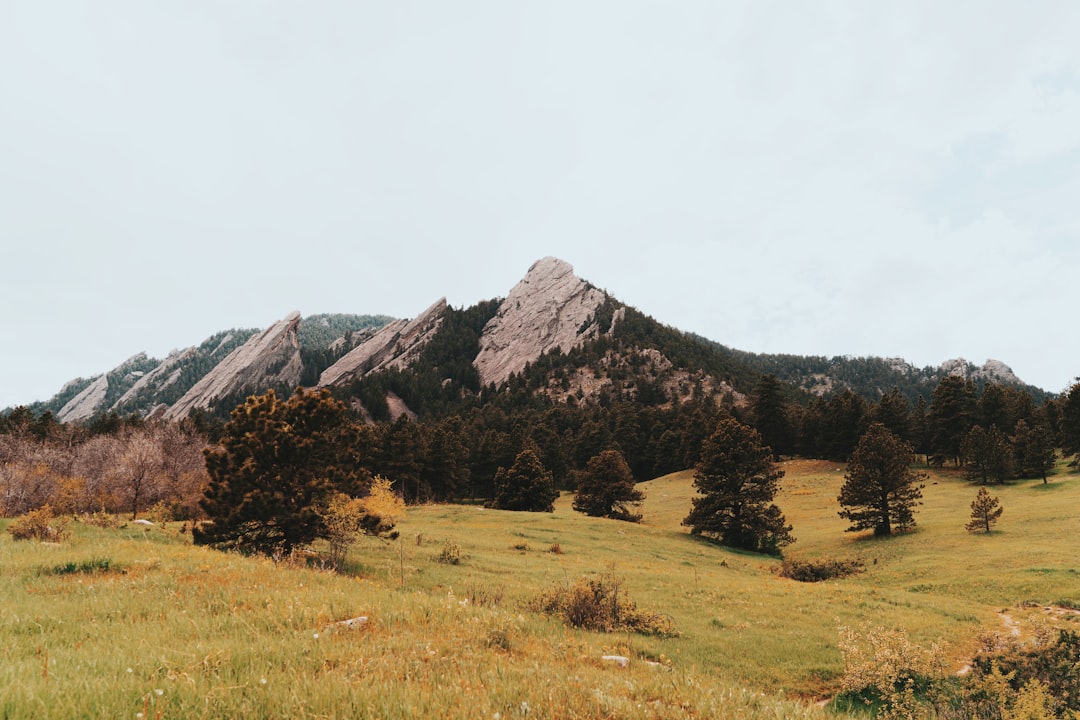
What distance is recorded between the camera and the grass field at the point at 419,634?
181 inches

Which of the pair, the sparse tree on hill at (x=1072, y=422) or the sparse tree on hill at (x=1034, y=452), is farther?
the sparse tree on hill at (x=1072, y=422)

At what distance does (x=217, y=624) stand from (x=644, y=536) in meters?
42.2

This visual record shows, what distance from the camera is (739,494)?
46.8 m

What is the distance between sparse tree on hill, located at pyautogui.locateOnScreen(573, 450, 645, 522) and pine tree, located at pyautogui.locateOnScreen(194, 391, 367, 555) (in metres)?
40.2

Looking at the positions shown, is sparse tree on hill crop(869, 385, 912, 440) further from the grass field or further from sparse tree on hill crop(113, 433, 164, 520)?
sparse tree on hill crop(113, 433, 164, 520)

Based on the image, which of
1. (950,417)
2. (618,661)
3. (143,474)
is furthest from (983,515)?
(143,474)

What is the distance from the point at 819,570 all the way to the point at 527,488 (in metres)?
38.0

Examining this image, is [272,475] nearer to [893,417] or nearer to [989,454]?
[989,454]

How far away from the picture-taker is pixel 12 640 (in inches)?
230

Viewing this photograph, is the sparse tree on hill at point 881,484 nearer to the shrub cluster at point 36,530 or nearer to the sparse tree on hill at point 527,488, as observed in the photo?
the sparse tree on hill at point 527,488

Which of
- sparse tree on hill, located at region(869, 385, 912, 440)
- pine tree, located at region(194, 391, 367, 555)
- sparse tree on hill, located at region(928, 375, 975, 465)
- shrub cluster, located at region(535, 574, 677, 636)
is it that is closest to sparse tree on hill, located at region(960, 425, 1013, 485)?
sparse tree on hill, located at region(928, 375, 975, 465)

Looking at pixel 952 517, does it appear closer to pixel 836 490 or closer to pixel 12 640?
Answer: pixel 836 490

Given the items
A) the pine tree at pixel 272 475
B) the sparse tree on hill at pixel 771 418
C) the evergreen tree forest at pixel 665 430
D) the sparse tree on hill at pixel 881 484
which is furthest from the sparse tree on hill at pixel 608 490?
the sparse tree on hill at pixel 771 418

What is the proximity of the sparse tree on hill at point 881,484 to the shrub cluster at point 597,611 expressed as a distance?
35.7 metres
